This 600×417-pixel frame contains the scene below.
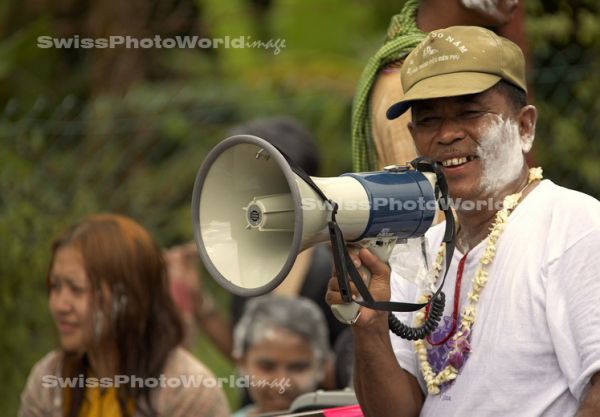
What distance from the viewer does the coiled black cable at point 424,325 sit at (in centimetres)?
290

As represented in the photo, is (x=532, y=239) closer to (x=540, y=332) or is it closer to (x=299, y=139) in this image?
(x=540, y=332)

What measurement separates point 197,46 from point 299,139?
5.12 m

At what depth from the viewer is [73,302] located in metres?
4.32

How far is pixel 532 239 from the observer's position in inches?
110

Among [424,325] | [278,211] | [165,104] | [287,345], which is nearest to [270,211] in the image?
[278,211]

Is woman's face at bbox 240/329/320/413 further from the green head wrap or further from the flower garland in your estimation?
the flower garland

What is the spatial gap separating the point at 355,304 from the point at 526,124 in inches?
25.5

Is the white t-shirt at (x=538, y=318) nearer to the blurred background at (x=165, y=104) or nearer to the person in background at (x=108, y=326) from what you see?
the person in background at (x=108, y=326)

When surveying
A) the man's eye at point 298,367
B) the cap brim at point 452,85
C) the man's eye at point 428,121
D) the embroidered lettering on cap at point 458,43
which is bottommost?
the man's eye at point 298,367

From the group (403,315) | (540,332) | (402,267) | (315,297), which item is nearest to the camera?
(540,332)

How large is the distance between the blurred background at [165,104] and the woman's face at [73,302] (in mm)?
1197

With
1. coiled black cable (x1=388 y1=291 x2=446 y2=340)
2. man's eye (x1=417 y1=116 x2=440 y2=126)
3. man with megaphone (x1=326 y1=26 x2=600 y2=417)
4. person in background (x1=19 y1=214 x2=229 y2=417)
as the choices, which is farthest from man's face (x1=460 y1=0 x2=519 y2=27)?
person in background (x1=19 y1=214 x2=229 y2=417)

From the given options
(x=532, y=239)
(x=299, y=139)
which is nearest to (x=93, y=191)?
(x=299, y=139)

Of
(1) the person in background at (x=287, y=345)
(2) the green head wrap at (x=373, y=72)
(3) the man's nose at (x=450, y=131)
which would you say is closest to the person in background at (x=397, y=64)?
(2) the green head wrap at (x=373, y=72)
